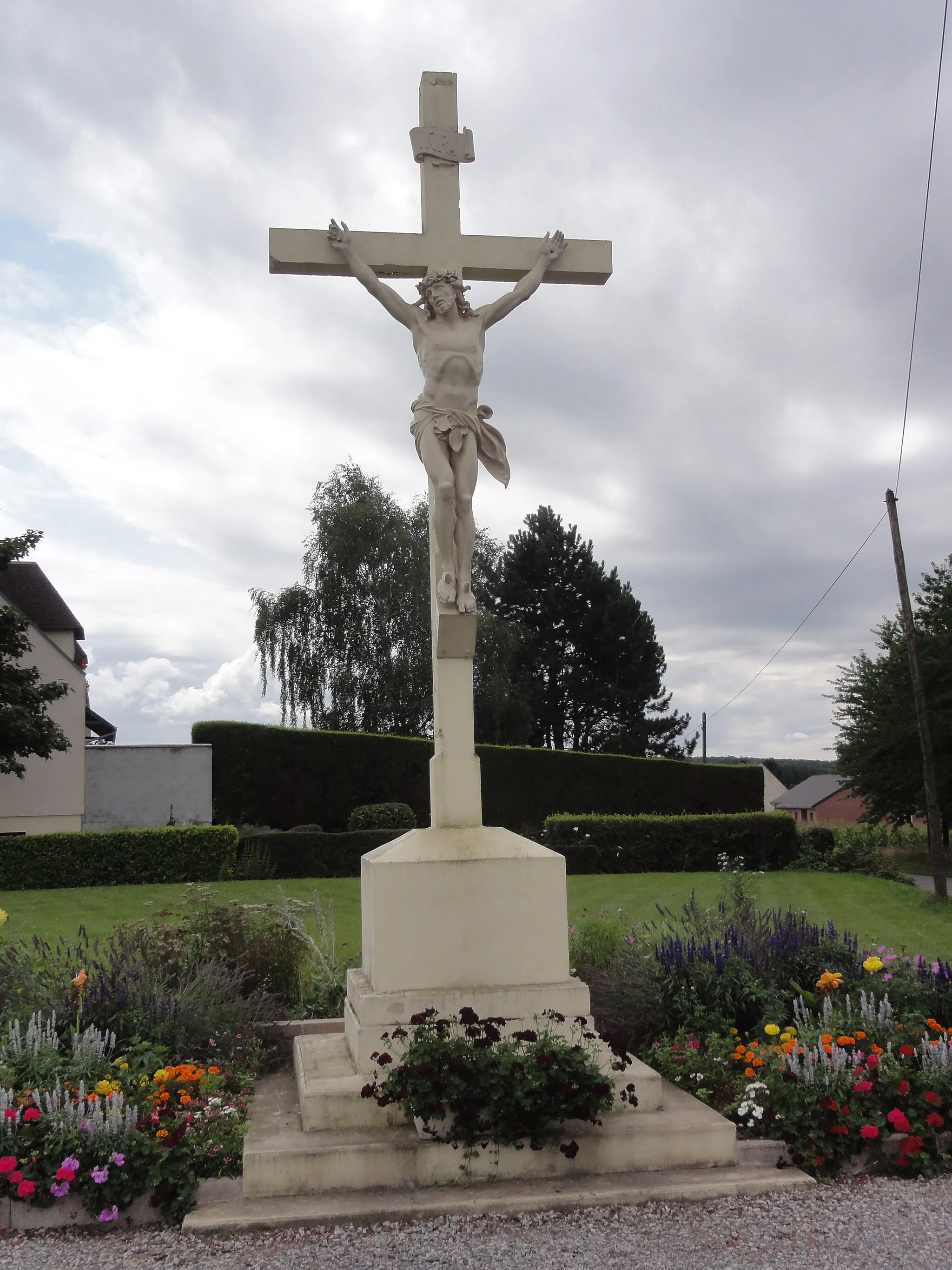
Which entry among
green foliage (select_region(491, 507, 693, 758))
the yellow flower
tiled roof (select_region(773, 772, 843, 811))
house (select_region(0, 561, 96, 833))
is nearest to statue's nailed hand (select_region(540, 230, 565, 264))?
the yellow flower

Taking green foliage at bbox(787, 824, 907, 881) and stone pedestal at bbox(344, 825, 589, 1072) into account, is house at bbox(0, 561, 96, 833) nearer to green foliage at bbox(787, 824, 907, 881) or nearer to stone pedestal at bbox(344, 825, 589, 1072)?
green foliage at bbox(787, 824, 907, 881)

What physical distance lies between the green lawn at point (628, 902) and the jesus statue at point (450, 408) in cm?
402

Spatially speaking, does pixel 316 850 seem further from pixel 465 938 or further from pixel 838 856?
pixel 465 938

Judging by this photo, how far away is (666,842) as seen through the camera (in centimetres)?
1905

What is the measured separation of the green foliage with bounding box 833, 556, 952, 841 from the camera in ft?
70.4

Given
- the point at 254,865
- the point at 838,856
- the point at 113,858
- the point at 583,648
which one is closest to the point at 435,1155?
the point at 254,865

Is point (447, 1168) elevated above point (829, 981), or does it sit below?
below

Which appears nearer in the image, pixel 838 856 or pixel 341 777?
pixel 838 856

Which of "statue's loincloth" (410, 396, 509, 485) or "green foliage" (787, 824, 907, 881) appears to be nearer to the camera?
"statue's loincloth" (410, 396, 509, 485)

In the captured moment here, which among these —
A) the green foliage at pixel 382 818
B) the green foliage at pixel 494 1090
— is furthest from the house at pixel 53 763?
the green foliage at pixel 494 1090

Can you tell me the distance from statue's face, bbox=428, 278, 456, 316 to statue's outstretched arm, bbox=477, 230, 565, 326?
0.18m

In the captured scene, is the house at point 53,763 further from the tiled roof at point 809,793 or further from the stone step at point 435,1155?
the tiled roof at point 809,793

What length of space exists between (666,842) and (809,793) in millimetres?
53760

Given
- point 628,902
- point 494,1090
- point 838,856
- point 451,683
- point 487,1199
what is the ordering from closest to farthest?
1. point 487,1199
2. point 494,1090
3. point 451,683
4. point 628,902
5. point 838,856
